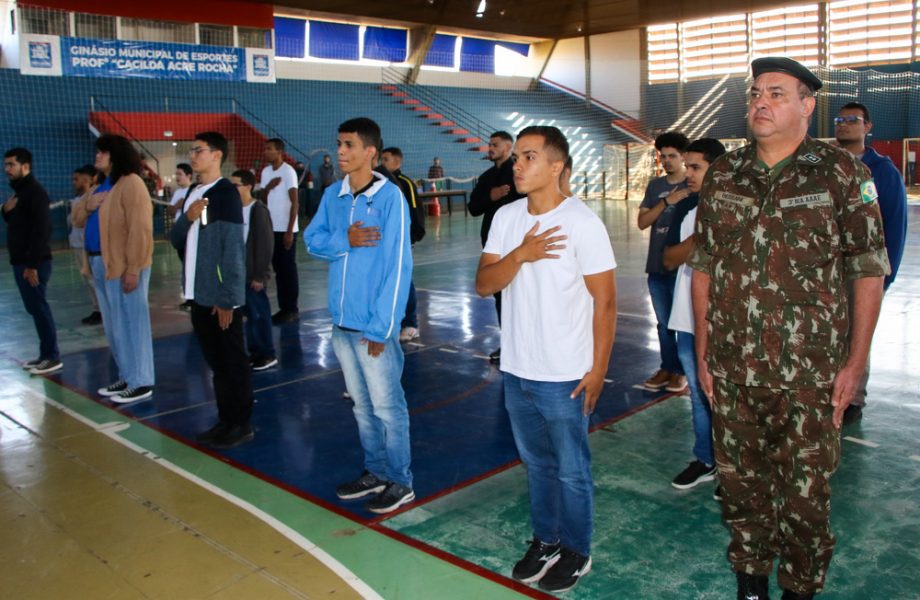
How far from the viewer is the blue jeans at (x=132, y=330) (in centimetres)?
554

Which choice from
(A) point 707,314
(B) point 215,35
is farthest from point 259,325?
(B) point 215,35

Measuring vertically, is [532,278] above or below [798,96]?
below

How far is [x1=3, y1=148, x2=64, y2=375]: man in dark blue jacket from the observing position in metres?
6.29

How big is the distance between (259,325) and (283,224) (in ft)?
6.52

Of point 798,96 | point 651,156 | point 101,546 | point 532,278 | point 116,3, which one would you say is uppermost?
point 116,3

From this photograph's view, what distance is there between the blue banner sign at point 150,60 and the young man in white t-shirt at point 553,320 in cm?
1846

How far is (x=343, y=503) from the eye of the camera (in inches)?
151

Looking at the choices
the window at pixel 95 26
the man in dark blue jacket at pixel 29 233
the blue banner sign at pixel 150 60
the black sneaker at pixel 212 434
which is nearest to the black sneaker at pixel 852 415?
the black sneaker at pixel 212 434

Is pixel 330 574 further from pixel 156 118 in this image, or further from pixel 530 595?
pixel 156 118

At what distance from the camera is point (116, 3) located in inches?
783

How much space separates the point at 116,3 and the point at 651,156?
1604 centimetres

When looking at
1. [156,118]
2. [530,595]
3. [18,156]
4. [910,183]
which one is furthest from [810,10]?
[530,595]

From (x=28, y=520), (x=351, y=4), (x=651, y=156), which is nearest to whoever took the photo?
(x=28, y=520)

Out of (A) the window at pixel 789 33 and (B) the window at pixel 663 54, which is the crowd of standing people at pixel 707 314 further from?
(B) the window at pixel 663 54
